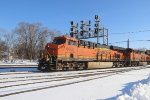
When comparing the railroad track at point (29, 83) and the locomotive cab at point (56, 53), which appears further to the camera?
the locomotive cab at point (56, 53)

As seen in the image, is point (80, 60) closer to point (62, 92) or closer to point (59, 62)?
point (59, 62)

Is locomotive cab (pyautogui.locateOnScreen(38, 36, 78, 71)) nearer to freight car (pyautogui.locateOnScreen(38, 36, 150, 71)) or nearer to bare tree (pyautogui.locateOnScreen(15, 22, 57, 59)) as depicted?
freight car (pyautogui.locateOnScreen(38, 36, 150, 71))

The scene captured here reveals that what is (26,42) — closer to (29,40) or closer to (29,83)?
(29,40)

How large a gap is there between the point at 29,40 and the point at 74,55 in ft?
177

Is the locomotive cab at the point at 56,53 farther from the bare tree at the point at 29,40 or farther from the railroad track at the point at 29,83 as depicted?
the bare tree at the point at 29,40

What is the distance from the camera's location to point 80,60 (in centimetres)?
2558

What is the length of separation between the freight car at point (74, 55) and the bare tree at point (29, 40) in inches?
1670

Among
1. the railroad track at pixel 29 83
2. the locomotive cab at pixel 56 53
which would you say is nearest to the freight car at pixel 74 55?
the locomotive cab at pixel 56 53

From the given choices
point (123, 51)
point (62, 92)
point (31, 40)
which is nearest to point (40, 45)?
point (31, 40)

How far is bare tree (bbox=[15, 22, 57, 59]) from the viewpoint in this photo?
74688 millimetres

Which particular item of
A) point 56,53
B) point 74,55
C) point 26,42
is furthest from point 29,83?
point 26,42

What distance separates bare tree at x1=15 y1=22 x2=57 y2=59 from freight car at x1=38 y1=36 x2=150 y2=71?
42416 millimetres

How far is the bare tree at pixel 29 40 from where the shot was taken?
74.7 metres

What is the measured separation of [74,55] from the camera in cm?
2466
